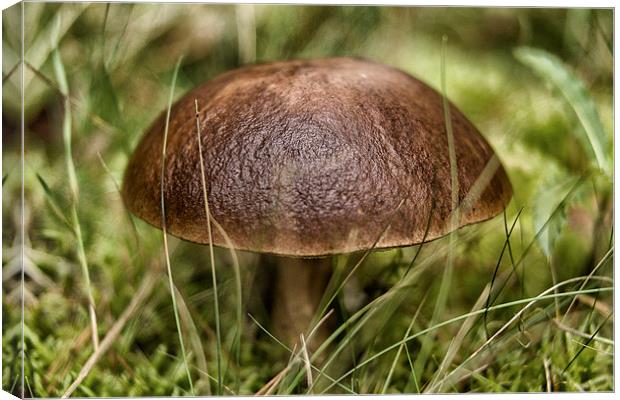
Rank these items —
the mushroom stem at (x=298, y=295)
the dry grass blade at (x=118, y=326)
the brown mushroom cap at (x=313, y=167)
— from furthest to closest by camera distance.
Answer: the mushroom stem at (x=298, y=295)
the dry grass blade at (x=118, y=326)
the brown mushroom cap at (x=313, y=167)

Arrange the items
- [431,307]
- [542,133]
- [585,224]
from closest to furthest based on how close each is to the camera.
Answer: [431,307] < [585,224] < [542,133]

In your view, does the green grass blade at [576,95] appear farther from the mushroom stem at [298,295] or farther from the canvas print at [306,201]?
the mushroom stem at [298,295]

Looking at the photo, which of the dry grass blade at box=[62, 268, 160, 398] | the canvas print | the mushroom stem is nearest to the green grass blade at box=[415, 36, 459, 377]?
the canvas print

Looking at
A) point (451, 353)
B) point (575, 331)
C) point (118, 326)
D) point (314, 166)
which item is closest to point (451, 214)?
point (314, 166)

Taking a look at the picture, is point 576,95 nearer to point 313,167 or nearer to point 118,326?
point 313,167

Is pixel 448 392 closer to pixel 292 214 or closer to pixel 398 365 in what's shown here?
pixel 398 365

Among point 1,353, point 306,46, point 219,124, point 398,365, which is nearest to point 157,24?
point 306,46

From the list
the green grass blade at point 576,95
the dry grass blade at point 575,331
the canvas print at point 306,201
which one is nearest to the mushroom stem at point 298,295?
the canvas print at point 306,201
